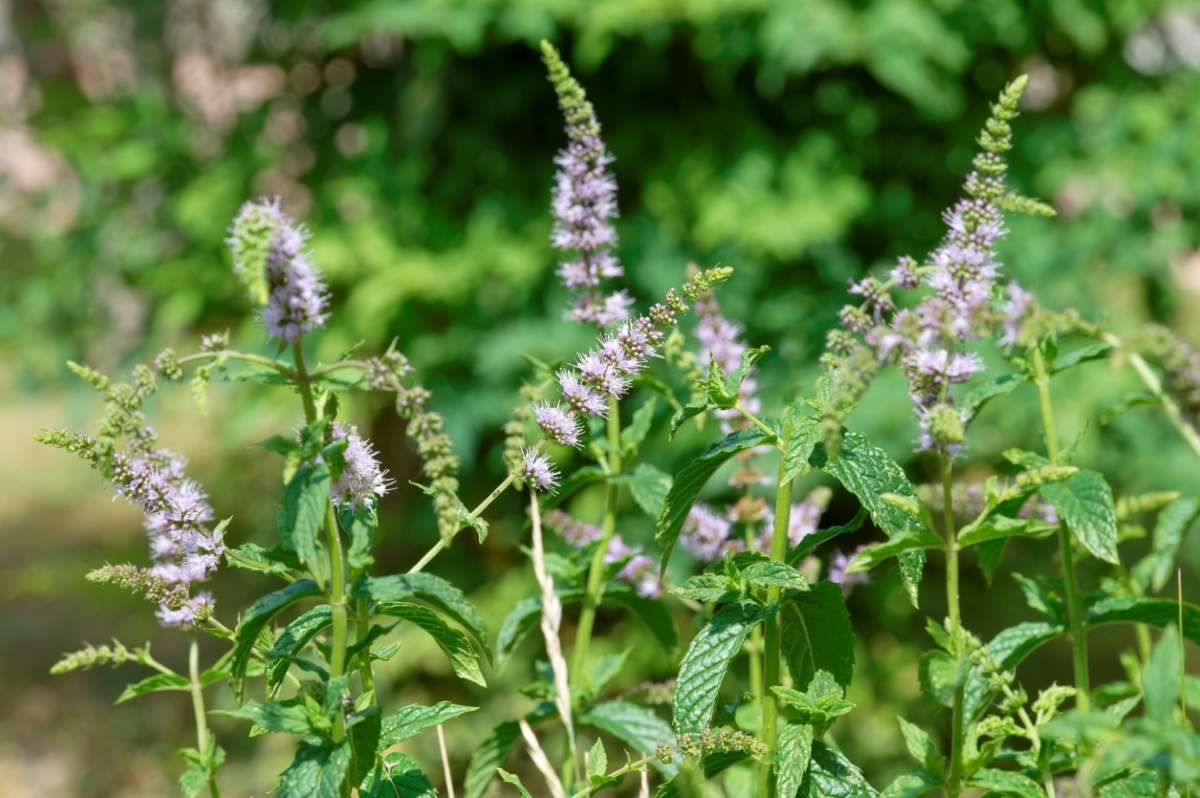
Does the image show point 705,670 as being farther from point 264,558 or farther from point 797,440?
point 264,558

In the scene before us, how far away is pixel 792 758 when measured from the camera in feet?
3.46

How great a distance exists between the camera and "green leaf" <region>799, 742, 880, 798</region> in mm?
1107

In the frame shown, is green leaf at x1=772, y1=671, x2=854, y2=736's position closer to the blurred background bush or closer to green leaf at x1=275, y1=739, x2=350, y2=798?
green leaf at x1=275, y1=739, x2=350, y2=798

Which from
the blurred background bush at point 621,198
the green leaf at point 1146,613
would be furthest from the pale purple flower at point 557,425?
the blurred background bush at point 621,198

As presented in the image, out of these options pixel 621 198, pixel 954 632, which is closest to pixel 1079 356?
pixel 954 632

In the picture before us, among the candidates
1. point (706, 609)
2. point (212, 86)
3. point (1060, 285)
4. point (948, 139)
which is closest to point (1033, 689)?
point (1060, 285)

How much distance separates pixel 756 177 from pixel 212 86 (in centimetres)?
337

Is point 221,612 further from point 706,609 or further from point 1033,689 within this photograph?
point 706,609

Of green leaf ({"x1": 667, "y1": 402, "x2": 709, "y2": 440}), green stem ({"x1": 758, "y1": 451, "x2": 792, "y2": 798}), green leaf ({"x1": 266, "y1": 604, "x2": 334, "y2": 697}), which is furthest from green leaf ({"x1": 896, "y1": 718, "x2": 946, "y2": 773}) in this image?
green leaf ({"x1": 266, "y1": 604, "x2": 334, "y2": 697})

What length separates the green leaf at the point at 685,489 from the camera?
113cm

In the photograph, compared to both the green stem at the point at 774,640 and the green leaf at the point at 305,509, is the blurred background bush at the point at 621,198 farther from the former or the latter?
the green leaf at the point at 305,509

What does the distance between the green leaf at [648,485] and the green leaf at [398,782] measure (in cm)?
49

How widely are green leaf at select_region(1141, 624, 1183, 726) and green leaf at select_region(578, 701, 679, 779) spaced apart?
0.71 meters

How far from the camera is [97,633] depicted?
6395 millimetres
